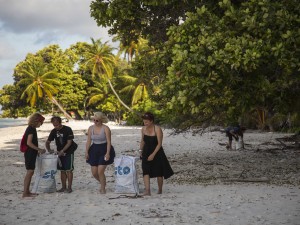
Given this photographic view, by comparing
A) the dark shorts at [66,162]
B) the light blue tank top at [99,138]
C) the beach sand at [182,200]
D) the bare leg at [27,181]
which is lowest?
the beach sand at [182,200]

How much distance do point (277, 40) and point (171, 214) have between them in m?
3.42

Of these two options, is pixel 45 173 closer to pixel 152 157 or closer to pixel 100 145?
pixel 100 145

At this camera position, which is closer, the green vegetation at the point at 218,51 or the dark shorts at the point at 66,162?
the green vegetation at the point at 218,51

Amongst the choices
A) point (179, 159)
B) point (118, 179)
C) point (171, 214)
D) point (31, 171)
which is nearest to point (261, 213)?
point (171, 214)

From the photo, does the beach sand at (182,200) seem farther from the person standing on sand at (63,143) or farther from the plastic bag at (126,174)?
the person standing on sand at (63,143)

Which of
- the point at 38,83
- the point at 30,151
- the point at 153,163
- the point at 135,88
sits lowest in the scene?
the point at 153,163

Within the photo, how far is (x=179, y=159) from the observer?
1398 cm

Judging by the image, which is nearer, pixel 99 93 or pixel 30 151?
pixel 30 151

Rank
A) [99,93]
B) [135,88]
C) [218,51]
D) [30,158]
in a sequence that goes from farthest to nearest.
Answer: [99,93] → [135,88] → [30,158] → [218,51]

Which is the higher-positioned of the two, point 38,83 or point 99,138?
point 38,83

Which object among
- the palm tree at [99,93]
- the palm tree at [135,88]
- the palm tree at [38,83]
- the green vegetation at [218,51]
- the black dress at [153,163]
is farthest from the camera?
the palm tree at [99,93]

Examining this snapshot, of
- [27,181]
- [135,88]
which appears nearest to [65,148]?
[27,181]

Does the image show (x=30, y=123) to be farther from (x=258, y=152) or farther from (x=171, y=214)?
(x=258, y=152)

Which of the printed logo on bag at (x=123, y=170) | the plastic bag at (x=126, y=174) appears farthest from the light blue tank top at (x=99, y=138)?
the printed logo on bag at (x=123, y=170)
